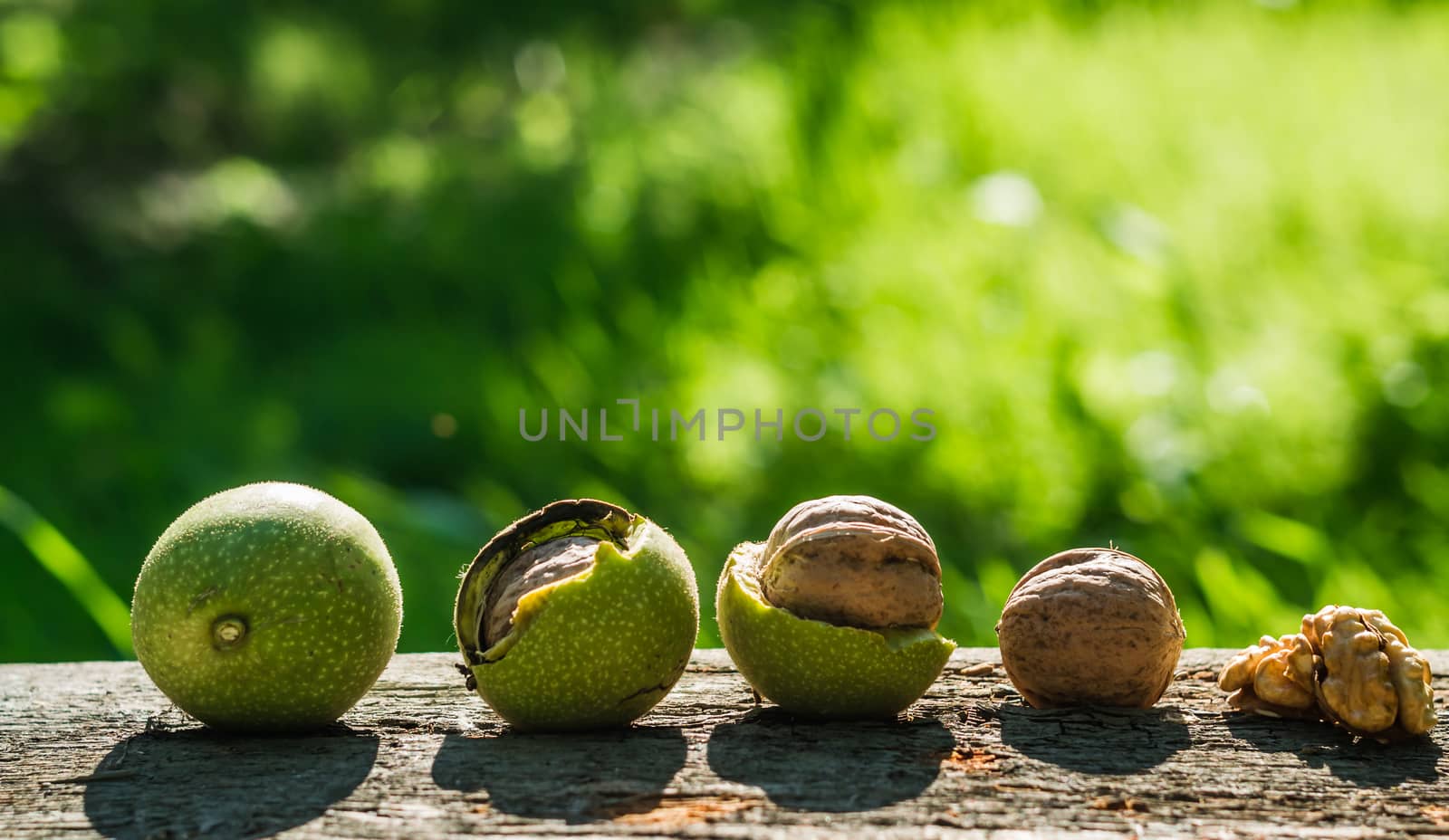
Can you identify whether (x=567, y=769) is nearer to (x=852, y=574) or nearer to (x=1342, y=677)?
(x=852, y=574)

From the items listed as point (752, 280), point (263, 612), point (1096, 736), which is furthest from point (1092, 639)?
point (752, 280)

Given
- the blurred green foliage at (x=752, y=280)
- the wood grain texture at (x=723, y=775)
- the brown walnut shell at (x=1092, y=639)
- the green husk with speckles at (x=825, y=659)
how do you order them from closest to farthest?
the wood grain texture at (x=723, y=775), the green husk with speckles at (x=825, y=659), the brown walnut shell at (x=1092, y=639), the blurred green foliage at (x=752, y=280)

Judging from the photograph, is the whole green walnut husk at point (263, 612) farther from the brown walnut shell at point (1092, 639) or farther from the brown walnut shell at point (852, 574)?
the brown walnut shell at point (1092, 639)

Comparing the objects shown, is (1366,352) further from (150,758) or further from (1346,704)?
(150,758)

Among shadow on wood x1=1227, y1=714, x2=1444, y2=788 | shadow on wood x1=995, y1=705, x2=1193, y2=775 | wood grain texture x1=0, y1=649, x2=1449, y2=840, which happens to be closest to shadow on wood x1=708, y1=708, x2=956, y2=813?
wood grain texture x1=0, y1=649, x2=1449, y2=840

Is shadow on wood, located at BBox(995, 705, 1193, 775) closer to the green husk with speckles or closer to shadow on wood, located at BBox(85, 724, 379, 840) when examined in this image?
the green husk with speckles

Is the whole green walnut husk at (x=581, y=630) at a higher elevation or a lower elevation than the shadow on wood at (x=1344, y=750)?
higher

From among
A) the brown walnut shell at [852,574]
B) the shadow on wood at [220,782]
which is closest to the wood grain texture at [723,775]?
the shadow on wood at [220,782]
